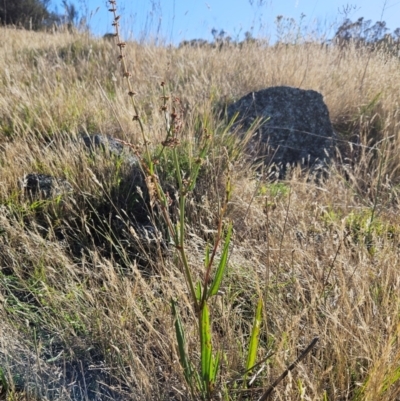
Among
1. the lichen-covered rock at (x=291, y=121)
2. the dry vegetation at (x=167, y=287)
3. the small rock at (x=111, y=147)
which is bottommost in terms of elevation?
the dry vegetation at (x=167, y=287)

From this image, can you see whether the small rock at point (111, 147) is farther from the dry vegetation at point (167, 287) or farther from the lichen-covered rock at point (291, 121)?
the lichen-covered rock at point (291, 121)

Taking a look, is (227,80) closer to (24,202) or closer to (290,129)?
(290,129)

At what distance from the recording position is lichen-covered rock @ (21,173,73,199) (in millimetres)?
2375

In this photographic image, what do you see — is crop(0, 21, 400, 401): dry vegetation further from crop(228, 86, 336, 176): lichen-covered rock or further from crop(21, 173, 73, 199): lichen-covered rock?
crop(228, 86, 336, 176): lichen-covered rock

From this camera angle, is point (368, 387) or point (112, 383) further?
point (112, 383)

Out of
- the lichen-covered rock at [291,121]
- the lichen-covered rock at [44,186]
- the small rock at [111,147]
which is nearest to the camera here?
the lichen-covered rock at [44,186]

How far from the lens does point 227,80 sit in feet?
16.2

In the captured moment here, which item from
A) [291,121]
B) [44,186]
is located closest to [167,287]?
[44,186]

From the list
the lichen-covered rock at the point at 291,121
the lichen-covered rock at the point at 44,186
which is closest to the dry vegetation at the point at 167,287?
the lichen-covered rock at the point at 44,186

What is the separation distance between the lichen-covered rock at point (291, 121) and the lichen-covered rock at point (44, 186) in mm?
1737

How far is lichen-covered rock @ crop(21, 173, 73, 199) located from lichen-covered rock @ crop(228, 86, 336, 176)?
68.4 inches

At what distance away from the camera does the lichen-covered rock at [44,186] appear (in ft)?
7.79

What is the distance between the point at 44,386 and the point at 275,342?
710 mm

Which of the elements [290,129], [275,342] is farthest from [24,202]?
[290,129]
